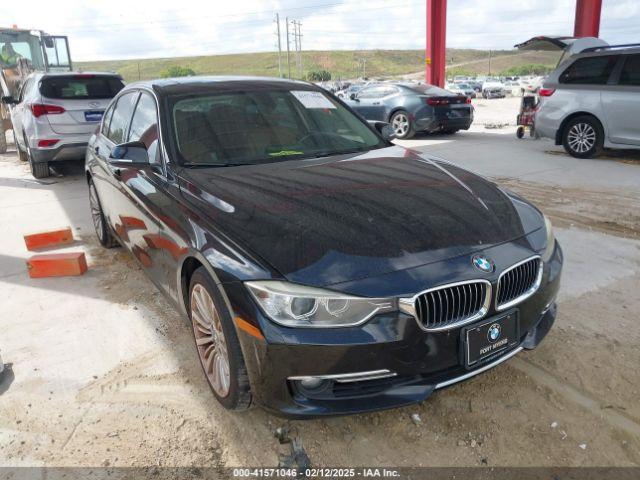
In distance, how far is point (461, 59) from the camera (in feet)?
556

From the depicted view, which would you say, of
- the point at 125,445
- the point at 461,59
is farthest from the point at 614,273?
the point at 461,59

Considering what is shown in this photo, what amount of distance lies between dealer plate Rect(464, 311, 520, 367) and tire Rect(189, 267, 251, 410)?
935 mm

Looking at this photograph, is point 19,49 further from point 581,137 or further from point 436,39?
point 581,137

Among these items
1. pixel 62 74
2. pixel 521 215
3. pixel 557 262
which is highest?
pixel 62 74

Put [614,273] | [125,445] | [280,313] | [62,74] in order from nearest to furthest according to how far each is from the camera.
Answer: [280,313] → [125,445] → [614,273] → [62,74]

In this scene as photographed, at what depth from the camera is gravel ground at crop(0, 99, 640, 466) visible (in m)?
2.27

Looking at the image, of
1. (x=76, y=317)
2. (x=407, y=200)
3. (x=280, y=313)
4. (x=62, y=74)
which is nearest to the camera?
(x=280, y=313)

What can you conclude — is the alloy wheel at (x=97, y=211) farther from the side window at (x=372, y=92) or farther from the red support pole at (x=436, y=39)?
the red support pole at (x=436, y=39)

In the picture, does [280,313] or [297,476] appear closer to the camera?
[280,313]

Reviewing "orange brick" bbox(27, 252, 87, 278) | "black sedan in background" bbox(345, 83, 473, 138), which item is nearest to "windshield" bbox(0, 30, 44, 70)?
"black sedan in background" bbox(345, 83, 473, 138)

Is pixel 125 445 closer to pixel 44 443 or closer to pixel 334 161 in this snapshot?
pixel 44 443

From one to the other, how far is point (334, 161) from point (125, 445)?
6.27 feet

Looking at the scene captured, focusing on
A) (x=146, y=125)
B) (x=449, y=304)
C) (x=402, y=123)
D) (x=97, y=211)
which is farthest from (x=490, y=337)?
(x=402, y=123)

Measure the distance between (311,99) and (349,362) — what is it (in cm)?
236
